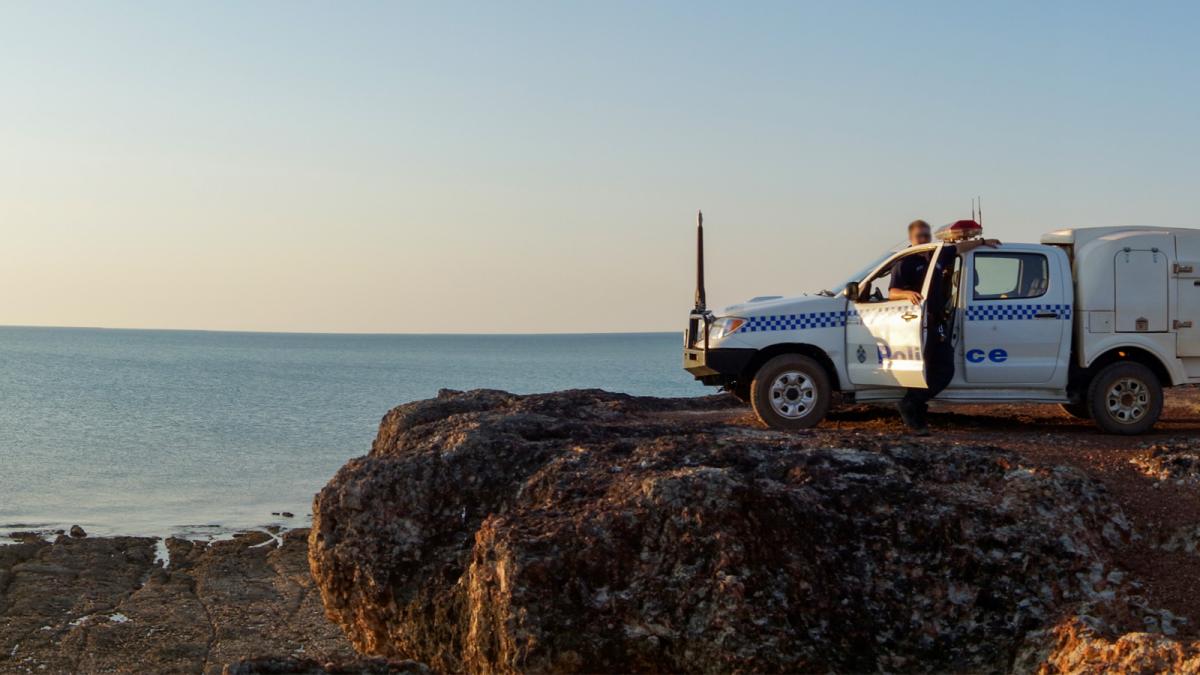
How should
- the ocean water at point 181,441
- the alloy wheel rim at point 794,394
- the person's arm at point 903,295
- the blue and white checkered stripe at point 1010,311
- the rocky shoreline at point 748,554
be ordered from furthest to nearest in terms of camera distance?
1. the ocean water at point 181,441
2. the alloy wheel rim at point 794,394
3. the blue and white checkered stripe at point 1010,311
4. the person's arm at point 903,295
5. the rocky shoreline at point 748,554

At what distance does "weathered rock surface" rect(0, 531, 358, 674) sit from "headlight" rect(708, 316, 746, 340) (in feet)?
14.5

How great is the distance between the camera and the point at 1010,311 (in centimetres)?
1076

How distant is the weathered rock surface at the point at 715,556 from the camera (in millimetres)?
6012

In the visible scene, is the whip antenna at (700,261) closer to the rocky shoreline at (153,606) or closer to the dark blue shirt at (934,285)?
the dark blue shirt at (934,285)

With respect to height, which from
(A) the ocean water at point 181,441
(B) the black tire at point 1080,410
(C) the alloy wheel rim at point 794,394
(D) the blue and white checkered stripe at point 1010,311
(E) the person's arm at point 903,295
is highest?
(E) the person's arm at point 903,295

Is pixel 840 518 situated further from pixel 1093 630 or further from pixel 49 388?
pixel 49 388

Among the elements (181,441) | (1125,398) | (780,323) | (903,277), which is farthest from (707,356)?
(181,441)

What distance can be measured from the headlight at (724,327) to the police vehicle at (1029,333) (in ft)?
0.04

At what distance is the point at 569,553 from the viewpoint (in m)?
6.21

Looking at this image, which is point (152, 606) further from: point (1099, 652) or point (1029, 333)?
point (1099, 652)

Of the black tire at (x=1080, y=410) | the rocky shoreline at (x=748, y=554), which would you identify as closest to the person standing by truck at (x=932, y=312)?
the black tire at (x=1080, y=410)

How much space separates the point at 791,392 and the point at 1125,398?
10.1ft

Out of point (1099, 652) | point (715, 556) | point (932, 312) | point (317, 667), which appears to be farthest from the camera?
point (932, 312)

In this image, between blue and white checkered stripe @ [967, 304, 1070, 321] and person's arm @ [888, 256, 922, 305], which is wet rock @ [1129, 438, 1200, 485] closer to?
blue and white checkered stripe @ [967, 304, 1070, 321]
